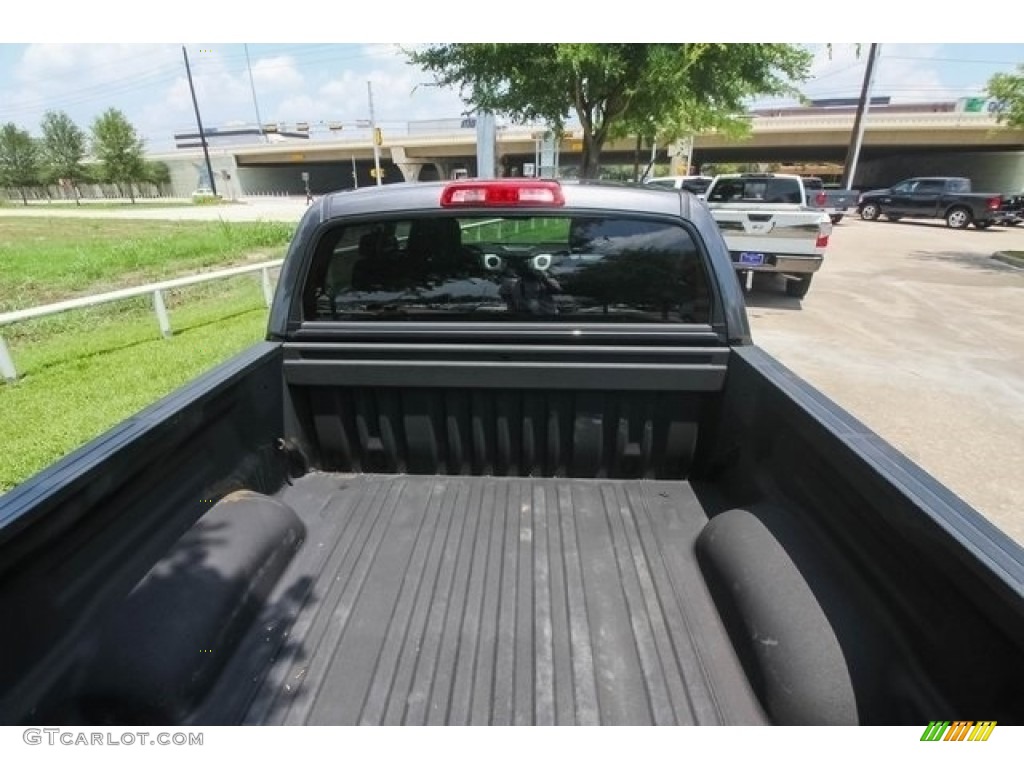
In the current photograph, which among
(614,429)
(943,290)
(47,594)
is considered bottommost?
(943,290)

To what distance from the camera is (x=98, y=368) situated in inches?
232

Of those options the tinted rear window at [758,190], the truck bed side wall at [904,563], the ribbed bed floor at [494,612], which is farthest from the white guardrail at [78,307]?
the tinted rear window at [758,190]

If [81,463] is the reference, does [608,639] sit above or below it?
below

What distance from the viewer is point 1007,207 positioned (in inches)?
900

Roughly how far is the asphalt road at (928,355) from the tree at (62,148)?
7610 cm

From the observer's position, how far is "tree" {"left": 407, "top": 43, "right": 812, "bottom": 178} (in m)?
9.40

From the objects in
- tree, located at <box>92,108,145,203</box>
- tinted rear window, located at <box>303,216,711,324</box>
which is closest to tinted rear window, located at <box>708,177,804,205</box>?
tinted rear window, located at <box>303,216,711,324</box>

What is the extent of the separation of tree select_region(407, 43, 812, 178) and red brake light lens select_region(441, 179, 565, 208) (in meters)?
7.94

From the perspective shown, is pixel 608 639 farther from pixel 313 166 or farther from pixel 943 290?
pixel 313 166

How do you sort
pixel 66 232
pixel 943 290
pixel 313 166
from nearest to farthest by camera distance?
pixel 943 290 < pixel 66 232 < pixel 313 166

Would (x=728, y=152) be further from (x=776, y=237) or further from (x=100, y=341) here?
(x=100, y=341)

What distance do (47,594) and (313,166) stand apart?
93.9 m

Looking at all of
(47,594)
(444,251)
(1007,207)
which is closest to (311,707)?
(47,594)

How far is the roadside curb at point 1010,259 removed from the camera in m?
13.8
